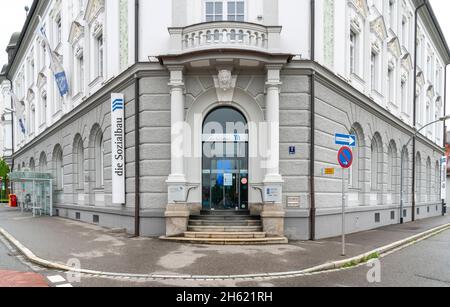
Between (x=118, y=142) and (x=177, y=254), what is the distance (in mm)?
5609

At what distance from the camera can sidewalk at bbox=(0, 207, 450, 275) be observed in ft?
26.5

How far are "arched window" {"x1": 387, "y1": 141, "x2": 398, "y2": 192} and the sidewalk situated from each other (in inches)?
309

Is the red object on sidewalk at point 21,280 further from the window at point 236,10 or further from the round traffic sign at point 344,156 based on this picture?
the window at point 236,10

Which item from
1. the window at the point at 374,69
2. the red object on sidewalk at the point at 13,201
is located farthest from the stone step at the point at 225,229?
the red object on sidewalk at the point at 13,201

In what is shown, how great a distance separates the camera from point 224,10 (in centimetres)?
1275

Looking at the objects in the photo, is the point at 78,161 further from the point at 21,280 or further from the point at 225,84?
the point at 21,280

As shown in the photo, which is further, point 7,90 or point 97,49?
point 7,90

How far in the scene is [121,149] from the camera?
13352 millimetres

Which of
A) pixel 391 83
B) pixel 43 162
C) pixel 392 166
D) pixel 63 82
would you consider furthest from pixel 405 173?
pixel 43 162

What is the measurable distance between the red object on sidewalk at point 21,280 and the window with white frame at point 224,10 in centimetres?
945

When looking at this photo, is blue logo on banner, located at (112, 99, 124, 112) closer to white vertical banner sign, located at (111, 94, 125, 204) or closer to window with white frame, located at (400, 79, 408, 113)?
white vertical banner sign, located at (111, 94, 125, 204)

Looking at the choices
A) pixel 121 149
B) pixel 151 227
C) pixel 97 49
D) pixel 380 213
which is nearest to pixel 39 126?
pixel 97 49
